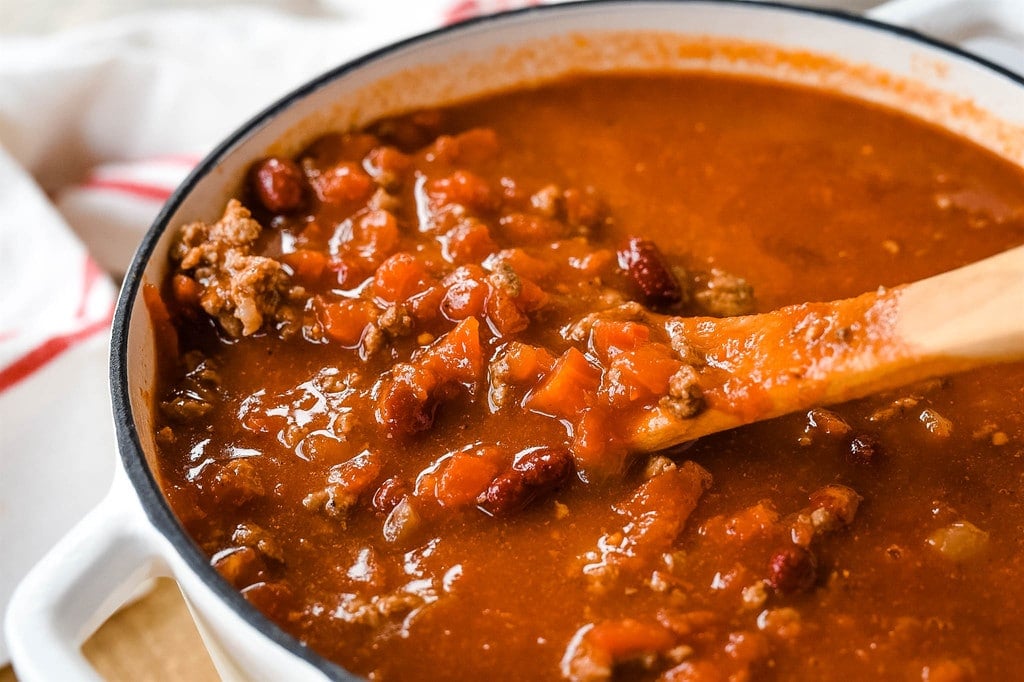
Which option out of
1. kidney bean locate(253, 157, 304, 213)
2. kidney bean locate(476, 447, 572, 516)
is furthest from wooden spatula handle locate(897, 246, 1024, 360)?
kidney bean locate(253, 157, 304, 213)

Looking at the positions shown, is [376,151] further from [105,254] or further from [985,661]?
[985,661]

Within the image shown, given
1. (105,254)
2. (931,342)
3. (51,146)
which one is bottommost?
(105,254)

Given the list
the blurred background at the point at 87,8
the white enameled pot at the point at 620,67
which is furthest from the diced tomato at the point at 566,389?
the blurred background at the point at 87,8

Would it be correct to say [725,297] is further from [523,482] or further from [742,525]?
[523,482]

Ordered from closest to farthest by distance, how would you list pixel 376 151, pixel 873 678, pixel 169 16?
Answer: pixel 873 678
pixel 376 151
pixel 169 16

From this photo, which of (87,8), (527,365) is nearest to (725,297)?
(527,365)

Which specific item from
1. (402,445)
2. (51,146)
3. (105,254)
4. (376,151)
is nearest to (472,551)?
(402,445)

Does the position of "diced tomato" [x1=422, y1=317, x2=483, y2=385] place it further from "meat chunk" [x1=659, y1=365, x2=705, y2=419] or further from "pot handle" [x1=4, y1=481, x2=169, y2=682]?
"pot handle" [x1=4, y1=481, x2=169, y2=682]
